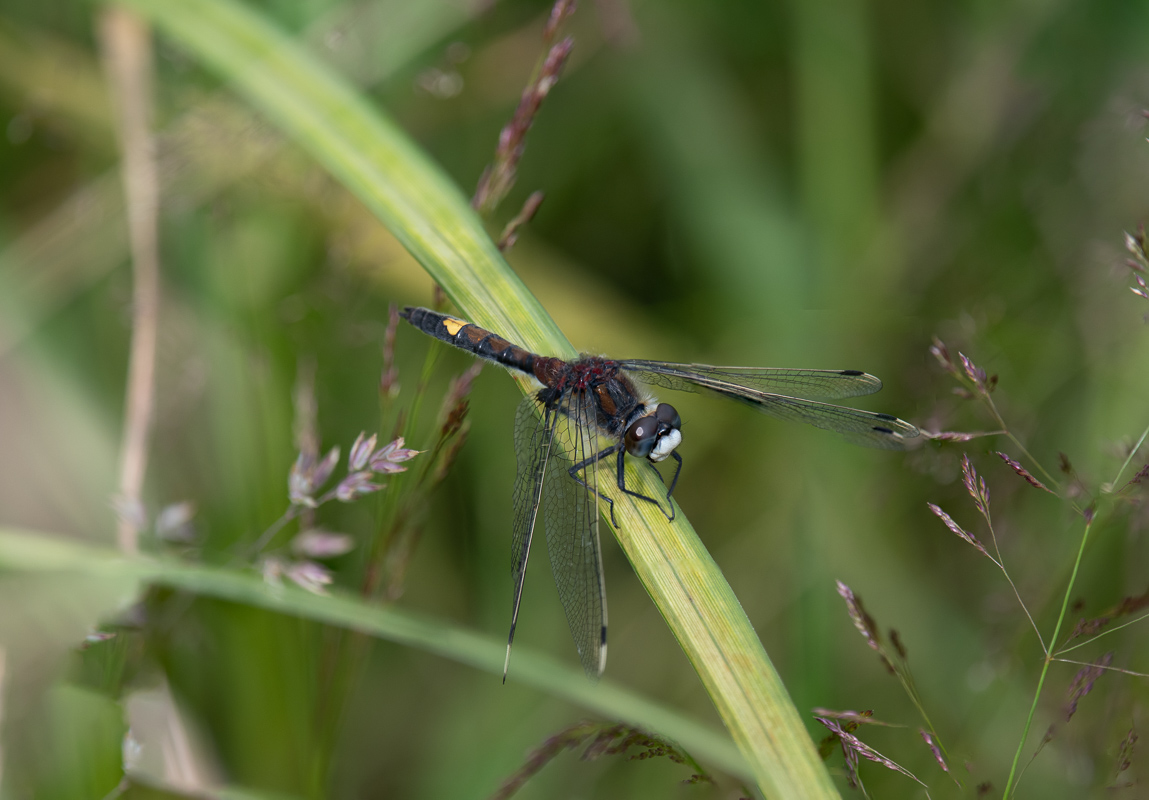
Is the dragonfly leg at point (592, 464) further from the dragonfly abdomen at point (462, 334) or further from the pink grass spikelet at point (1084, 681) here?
the pink grass spikelet at point (1084, 681)

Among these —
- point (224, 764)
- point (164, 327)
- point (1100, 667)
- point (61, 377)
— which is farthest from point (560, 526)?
point (61, 377)

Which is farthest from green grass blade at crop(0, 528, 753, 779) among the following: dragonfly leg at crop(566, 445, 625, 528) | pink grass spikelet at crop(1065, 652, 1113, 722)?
pink grass spikelet at crop(1065, 652, 1113, 722)

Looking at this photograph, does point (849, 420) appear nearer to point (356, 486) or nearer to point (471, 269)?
point (471, 269)

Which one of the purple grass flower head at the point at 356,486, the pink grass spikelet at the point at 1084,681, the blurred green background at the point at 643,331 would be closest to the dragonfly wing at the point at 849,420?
the blurred green background at the point at 643,331

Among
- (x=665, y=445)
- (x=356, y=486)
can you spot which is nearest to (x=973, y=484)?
(x=665, y=445)

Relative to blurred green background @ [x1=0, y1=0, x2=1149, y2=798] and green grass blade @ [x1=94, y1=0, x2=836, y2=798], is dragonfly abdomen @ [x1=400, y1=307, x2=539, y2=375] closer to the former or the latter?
blurred green background @ [x1=0, y1=0, x2=1149, y2=798]

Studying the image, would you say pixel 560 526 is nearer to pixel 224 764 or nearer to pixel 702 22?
pixel 224 764
